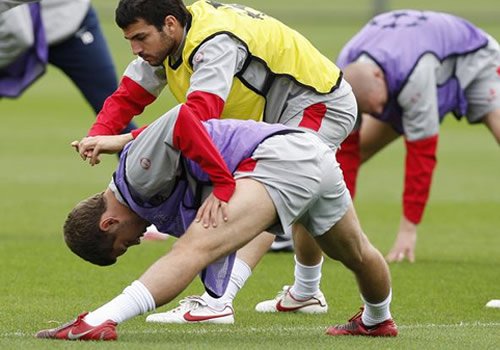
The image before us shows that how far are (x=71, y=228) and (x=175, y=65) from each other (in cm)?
133

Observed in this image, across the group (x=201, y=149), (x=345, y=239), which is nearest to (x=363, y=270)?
(x=345, y=239)

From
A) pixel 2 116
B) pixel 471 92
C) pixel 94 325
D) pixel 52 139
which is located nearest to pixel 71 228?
pixel 94 325

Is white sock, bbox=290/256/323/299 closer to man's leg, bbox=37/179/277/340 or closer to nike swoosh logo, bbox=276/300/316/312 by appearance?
nike swoosh logo, bbox=276/300/316/312

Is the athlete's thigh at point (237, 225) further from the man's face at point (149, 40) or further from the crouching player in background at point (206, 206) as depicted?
the man's face at point (149, 40)

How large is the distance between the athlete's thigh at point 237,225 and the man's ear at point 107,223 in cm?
41

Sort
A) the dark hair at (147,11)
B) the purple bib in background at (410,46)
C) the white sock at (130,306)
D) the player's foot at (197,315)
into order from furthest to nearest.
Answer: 1. the purple bib in background at (410,46)
2. the player's foot at (197,315)
3. the dark hair at (147,11)
4. the white sock at (130,306)

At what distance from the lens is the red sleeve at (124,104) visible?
25.1ft

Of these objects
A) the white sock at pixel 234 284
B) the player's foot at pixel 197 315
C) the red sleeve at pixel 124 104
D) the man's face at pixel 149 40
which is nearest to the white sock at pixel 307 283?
the white sock at pixel 234 284

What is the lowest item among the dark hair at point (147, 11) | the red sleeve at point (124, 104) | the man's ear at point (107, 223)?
the red sleeve at point (124, 104)

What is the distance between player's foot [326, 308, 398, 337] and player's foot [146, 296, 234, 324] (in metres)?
0.65

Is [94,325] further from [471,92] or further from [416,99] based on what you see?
[471,92]

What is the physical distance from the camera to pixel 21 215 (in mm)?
12836

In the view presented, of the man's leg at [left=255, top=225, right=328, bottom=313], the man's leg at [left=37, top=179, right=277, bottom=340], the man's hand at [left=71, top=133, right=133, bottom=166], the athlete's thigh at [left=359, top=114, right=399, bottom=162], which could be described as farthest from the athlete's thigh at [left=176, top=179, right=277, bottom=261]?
the athlete's thigh at [left=359, top=114, right=399, bottom=162]

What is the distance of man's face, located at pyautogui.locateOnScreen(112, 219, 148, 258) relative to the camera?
6465 millimetres
